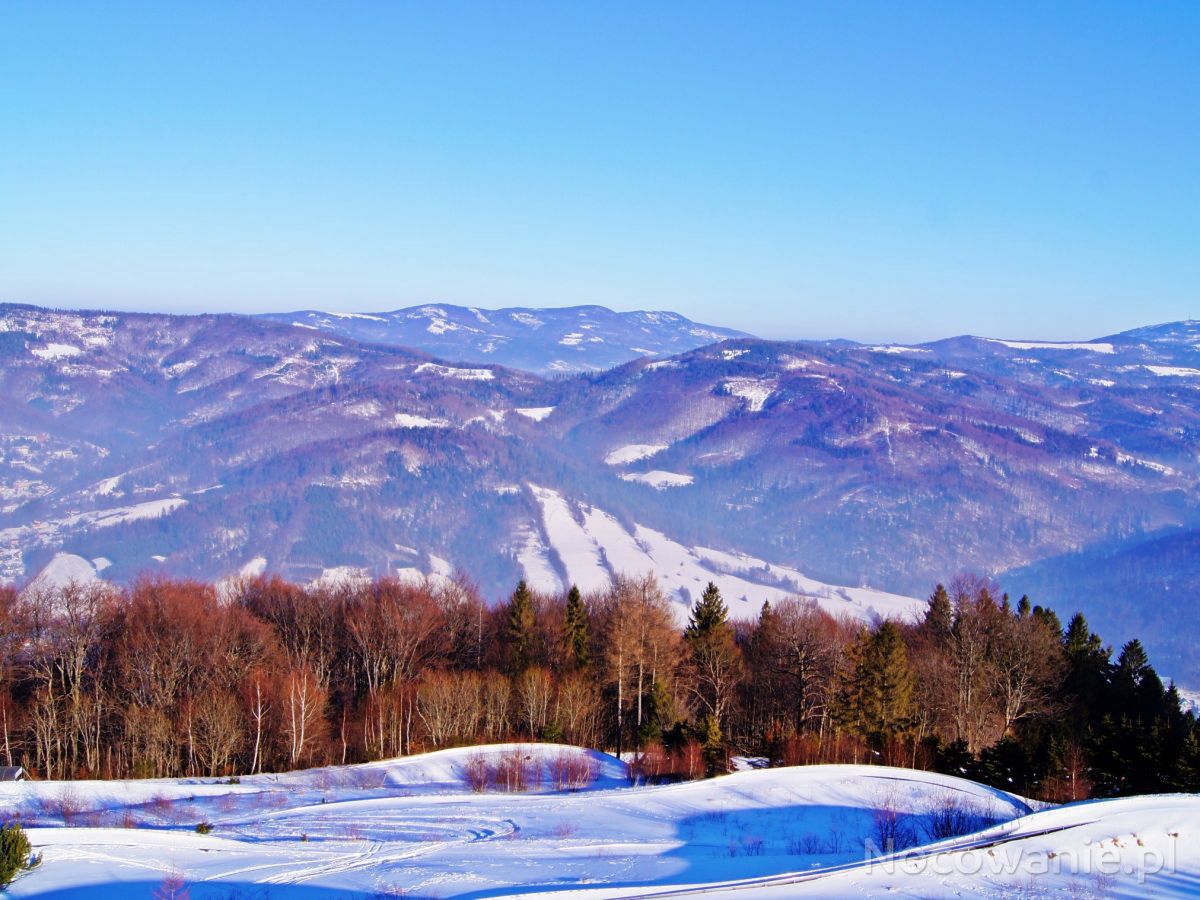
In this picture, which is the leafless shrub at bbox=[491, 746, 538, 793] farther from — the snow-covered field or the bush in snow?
the bush in snow

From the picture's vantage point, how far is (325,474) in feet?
526

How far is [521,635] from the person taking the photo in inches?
1641

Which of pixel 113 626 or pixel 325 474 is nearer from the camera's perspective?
pixel 113 626

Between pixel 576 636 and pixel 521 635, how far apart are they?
8.89ft

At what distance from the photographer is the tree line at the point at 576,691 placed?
100 ft

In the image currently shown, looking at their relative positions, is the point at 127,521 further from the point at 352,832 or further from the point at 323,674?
the point at 352,832

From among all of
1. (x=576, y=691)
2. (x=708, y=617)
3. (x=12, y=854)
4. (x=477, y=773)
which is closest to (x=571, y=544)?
(x=708, y=617)

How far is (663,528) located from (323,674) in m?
113

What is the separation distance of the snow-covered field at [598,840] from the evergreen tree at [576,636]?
1329 centimetres

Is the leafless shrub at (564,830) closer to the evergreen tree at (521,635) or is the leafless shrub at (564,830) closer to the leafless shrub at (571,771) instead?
the leafless shrub at (571,771)

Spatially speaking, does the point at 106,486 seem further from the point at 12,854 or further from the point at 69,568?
the point at 12,854

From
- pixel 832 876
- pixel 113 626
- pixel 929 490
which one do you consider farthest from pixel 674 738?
pixel 929 490

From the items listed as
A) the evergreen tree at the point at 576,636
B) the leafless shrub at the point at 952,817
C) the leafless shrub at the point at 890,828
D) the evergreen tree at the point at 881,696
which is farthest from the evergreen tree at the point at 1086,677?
the evergreen tree at the point at 576,636

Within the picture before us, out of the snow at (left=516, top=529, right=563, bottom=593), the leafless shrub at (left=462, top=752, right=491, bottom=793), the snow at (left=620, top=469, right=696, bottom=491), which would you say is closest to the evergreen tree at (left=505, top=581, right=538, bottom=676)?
the leafless shrub at (left=462, top=752, right=491, bottom=793)
